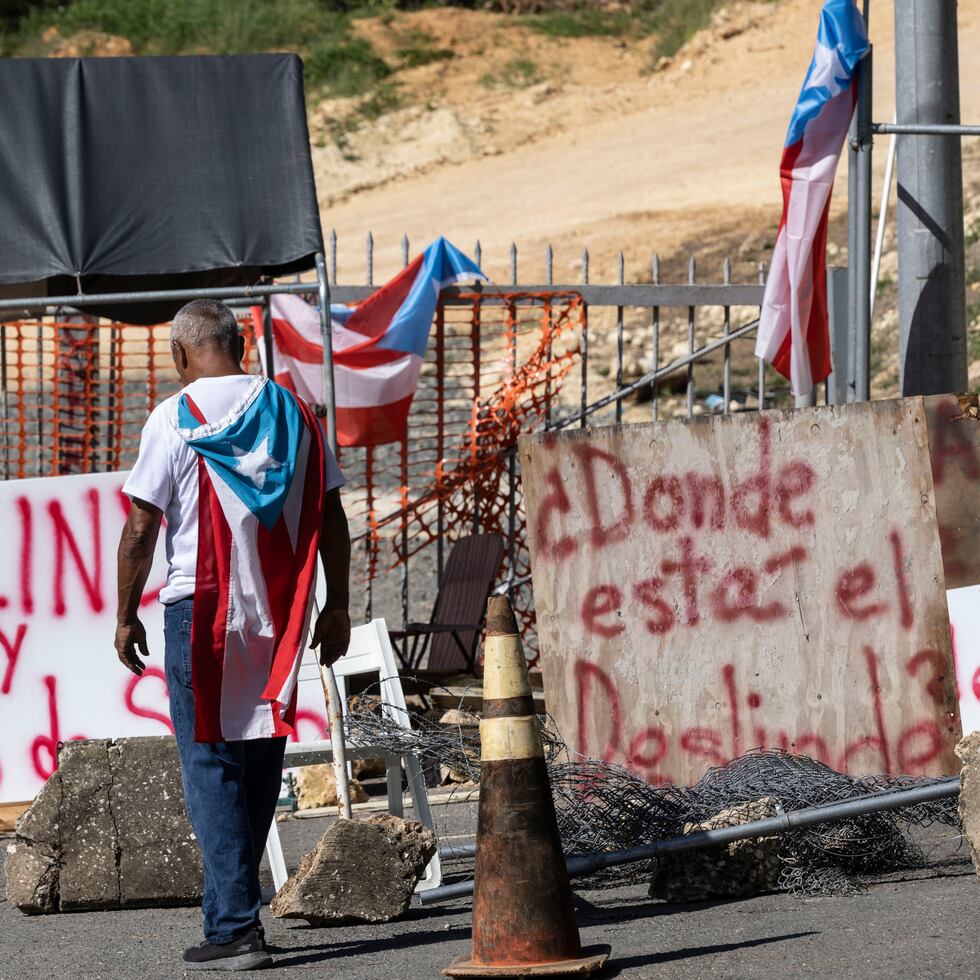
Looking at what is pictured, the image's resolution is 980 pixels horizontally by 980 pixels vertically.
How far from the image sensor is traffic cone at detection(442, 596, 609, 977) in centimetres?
437

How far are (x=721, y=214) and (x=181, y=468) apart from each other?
2269 cm

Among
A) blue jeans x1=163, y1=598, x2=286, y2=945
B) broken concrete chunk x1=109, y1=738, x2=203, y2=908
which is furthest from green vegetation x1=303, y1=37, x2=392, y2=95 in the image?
blue jeans x1=163, y1=598, x2=286, y2=945

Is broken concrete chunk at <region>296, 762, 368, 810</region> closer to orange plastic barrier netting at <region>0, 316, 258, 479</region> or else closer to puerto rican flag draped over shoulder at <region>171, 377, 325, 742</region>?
orange plastic barrier netting at <region>0, 316, 258, 479</region>

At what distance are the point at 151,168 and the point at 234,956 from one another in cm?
435

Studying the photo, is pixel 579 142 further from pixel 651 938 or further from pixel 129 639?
pixel 651 938

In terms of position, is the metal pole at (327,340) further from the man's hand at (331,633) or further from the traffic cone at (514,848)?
the traffic cone at (514,848)

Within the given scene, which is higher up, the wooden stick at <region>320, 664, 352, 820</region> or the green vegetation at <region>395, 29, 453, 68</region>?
the green vegetation at <region>395, 29, 453, 68</region>

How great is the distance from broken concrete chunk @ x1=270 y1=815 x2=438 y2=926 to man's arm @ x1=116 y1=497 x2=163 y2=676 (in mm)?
906

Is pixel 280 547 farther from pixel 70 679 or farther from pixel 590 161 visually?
pixel 590 161

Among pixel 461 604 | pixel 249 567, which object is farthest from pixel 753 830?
pixel 461 604

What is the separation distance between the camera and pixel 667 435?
652 cm

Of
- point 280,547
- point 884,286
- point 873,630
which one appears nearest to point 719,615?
point 873,630

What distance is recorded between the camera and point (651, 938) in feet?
15.7

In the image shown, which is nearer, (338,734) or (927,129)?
(338,734)
